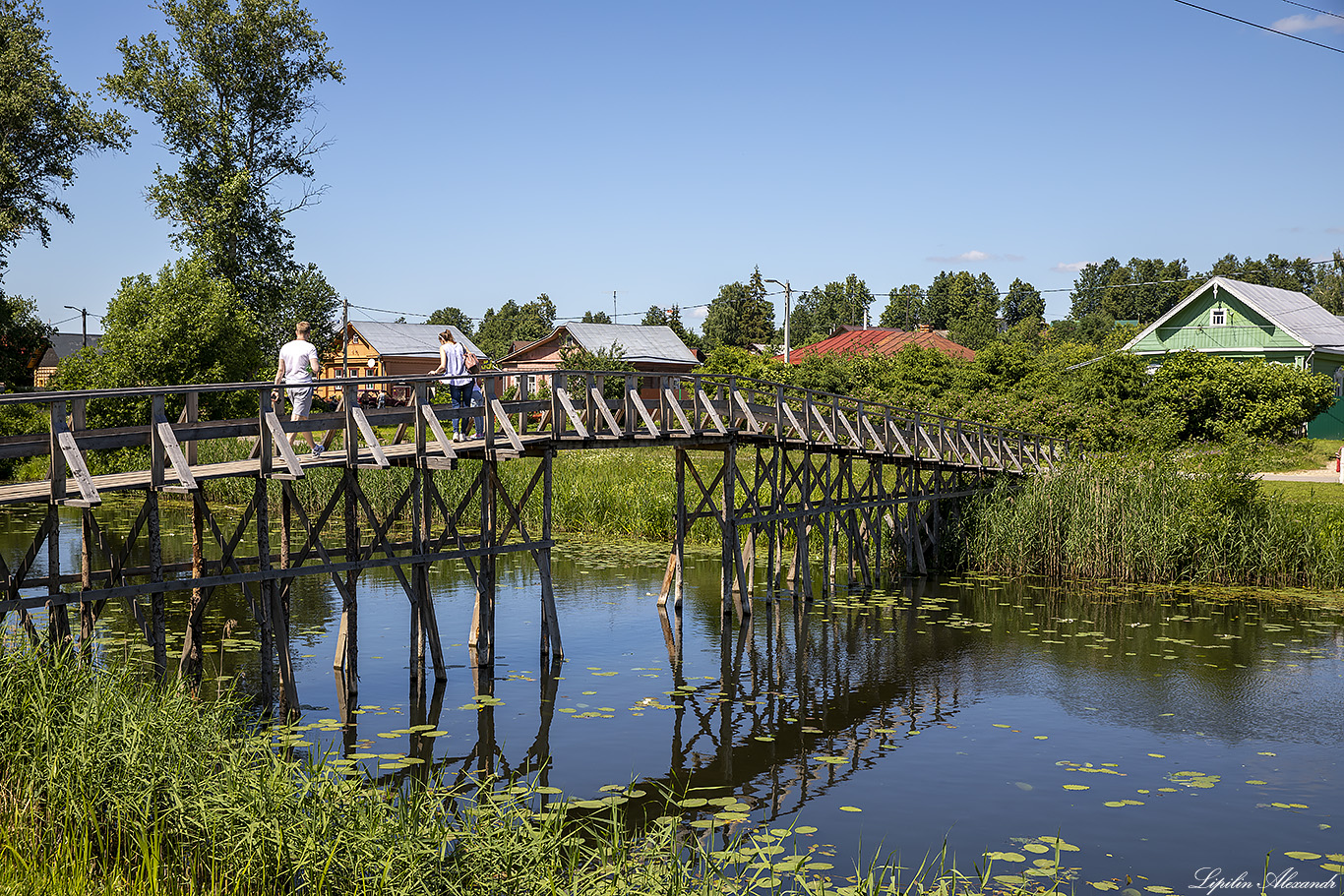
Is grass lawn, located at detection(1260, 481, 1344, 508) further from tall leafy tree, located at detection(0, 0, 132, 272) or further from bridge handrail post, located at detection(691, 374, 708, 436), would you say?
tall leafy tree, located at detection(0, 0, 132, 272)

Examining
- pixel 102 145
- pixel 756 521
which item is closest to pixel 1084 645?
pixel 756 521

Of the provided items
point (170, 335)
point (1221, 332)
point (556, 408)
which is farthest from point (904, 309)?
point (556, 408)

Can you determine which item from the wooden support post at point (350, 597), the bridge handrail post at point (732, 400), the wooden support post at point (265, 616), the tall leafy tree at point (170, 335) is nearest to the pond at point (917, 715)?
the wooden support post at point (350, 597)

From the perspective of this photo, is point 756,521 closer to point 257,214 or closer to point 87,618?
point 87,618

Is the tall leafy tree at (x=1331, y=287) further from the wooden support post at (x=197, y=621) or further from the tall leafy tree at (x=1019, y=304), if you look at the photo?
the wooden support post at (x=197, y=621)

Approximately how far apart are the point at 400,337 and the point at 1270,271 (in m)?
71.8

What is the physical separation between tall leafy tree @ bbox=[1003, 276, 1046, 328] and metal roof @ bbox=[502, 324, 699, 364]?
44508 mm

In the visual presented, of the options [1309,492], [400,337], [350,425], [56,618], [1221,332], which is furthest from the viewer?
[400,337]

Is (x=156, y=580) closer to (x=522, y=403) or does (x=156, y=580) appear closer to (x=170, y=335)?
(x=522, y=403)

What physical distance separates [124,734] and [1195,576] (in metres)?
20.1

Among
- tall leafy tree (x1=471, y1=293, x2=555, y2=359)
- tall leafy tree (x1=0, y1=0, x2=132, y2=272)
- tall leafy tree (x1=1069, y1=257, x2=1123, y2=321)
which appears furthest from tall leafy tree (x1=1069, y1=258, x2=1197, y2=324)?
tall leafy tree (x1=0, y1=0, x2=132, y2=272)

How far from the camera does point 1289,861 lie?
31.3ft

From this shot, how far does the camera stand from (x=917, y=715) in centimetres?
1431

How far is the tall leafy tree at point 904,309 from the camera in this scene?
10788cm
